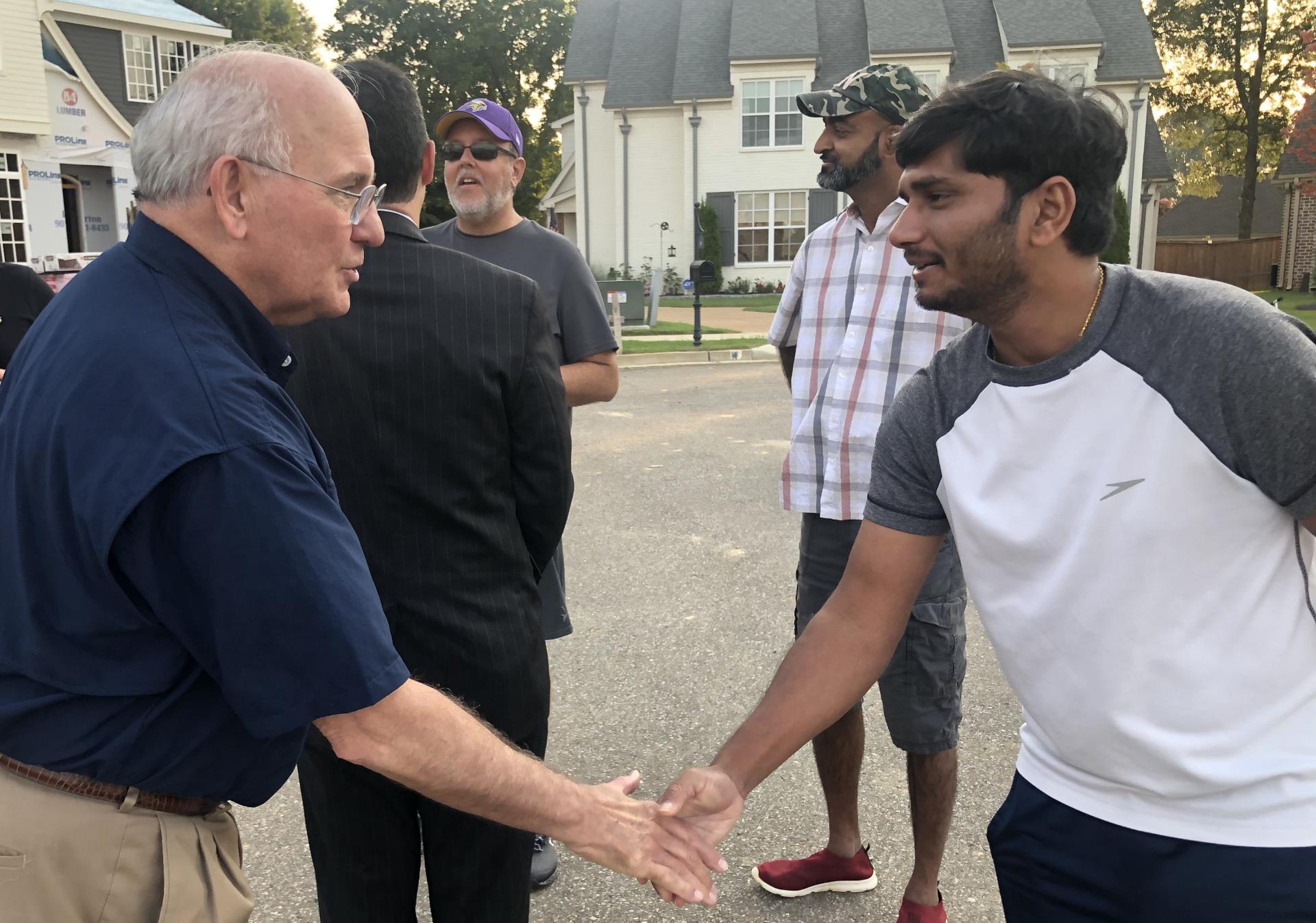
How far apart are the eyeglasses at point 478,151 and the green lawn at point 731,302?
71.3 feet

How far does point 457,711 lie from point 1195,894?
1268 millimetres

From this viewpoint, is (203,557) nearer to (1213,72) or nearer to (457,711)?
(457,711)

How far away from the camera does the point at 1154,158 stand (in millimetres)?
30500

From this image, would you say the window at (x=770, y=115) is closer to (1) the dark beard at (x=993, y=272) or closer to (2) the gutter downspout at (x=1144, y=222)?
(2) the gutter downspout at (x=1144, y=222)

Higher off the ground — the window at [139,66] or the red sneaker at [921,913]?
the window at [139,66]

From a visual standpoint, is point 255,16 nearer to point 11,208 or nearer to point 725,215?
point 725,215

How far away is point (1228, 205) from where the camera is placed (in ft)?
179


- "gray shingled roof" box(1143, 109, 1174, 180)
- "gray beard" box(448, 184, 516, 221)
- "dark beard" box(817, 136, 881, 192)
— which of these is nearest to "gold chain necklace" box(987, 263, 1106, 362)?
"dark beard" box(817, 136, 881, 192)

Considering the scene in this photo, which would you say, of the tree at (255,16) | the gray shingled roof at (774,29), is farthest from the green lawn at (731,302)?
the tree at (255,16)

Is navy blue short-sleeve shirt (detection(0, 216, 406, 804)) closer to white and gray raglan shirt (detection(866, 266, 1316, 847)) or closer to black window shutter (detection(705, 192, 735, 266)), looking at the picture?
white and gray raglan shirt (detection(866, 266, 1316, 847))

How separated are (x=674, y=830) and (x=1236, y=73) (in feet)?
140

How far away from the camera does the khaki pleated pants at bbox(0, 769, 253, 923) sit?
1646mm

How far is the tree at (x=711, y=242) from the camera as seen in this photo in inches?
1180

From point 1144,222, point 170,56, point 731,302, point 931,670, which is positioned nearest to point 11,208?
point 170,56
